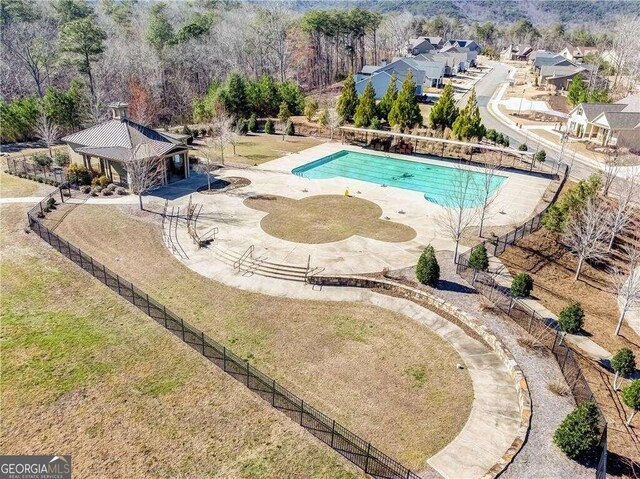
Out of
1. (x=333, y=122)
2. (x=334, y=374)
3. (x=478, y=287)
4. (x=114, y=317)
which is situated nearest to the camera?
(x=334, y=374)

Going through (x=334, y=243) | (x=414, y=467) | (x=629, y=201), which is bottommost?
(x=414, y=467)

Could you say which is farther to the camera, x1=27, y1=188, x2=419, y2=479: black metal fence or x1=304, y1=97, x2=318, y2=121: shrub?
x1=304, y1=97, x2=318, y2=121: shrub

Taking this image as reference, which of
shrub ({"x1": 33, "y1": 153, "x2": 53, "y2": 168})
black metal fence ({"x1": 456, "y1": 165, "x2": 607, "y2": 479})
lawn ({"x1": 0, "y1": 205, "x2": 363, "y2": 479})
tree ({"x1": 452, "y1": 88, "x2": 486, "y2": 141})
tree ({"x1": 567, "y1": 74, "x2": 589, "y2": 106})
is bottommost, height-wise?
lawn ({"x1": 0, "y1": 205, "x2": 363, "y2": 479})

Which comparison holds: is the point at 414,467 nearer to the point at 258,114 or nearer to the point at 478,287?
the point at 478,287

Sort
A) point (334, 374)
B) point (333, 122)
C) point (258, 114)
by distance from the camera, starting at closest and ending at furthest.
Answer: point (334, 374) → point (333, 122) → point (258, 114)

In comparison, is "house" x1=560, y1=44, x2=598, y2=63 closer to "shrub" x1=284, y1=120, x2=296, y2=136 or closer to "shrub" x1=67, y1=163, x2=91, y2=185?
"shrub" x1=284, y1=120, x2=296, y2=136

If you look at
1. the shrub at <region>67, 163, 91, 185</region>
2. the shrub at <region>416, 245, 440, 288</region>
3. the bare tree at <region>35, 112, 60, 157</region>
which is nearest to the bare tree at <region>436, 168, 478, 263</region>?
the shrub at <region>416, 245, 440, 288</region>

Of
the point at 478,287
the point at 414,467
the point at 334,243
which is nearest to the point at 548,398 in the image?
the point at 414,467

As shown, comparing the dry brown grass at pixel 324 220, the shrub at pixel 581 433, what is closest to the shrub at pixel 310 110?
the dry brown grass at pixel 324 220
